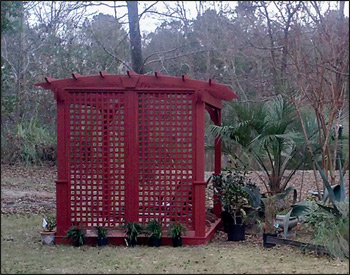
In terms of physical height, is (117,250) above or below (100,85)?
below

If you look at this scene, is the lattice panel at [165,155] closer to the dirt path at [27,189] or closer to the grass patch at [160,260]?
the grass patch at [160,260]

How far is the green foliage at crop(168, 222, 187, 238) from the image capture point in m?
7.46

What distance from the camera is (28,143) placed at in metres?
14.5

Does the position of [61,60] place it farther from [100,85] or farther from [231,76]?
[100,85]

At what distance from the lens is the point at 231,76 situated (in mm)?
18484

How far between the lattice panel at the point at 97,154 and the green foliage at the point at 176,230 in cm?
74

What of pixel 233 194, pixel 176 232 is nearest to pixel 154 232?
pixel 176 232

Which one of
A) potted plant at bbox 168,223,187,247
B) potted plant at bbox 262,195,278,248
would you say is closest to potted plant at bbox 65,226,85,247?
potted plant at bbox 168,223,187,247

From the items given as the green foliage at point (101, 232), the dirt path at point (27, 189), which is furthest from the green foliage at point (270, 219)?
the dirt path at point (27, 189)

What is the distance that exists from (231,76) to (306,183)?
538 cm

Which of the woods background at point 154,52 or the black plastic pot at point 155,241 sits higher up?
the woods background at point 154,52

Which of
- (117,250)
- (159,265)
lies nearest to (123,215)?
(117,250)

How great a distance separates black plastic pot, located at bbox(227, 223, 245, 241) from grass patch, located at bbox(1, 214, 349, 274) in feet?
0.91

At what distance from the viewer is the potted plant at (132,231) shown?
24.6 feet
